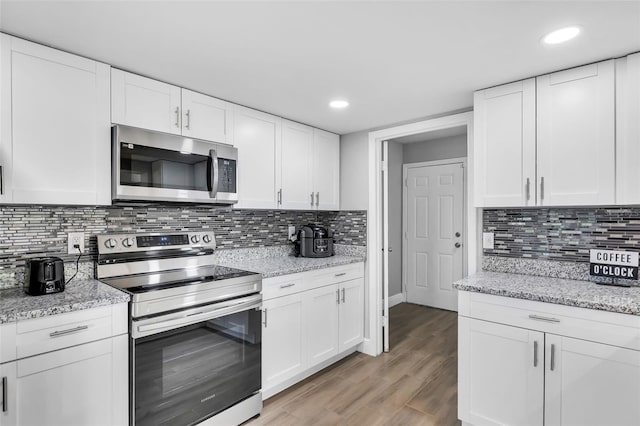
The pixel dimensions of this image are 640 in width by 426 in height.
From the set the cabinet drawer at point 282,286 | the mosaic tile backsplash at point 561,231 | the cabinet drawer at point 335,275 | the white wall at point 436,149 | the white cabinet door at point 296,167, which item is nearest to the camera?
the mosaic tile backsplash at point 561,231

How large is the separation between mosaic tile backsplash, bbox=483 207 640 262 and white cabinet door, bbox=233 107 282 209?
1699 mm

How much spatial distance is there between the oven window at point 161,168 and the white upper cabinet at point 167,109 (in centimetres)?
16

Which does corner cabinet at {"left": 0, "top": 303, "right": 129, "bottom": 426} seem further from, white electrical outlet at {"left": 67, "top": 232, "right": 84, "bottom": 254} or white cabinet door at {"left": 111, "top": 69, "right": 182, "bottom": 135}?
white cabinet door at {"left": 111, "top": 69, "right": 182, "bottom": 135}

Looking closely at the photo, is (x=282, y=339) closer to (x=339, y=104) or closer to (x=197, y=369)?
(x=197, y=369)

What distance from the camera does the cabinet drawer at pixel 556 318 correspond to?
167cm

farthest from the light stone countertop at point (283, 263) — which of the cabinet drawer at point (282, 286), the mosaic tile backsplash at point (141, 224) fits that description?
the mosaic tile backsplash at point (141, 224)

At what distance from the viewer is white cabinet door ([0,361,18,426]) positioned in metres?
1.42

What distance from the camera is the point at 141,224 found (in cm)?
240

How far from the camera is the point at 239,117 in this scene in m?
2.69

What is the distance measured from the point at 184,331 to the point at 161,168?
988mm

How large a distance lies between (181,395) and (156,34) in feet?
6.12

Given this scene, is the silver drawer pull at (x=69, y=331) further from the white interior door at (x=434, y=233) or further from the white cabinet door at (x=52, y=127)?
the white interior door at (x=434, y=233)

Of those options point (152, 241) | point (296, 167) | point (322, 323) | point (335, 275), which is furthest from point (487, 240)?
point (152, 241)

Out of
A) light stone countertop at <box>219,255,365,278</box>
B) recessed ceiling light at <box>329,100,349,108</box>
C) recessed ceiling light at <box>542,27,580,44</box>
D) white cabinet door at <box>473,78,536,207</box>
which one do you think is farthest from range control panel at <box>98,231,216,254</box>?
recessed ceiling light at <box>542,27,580,44</box>
